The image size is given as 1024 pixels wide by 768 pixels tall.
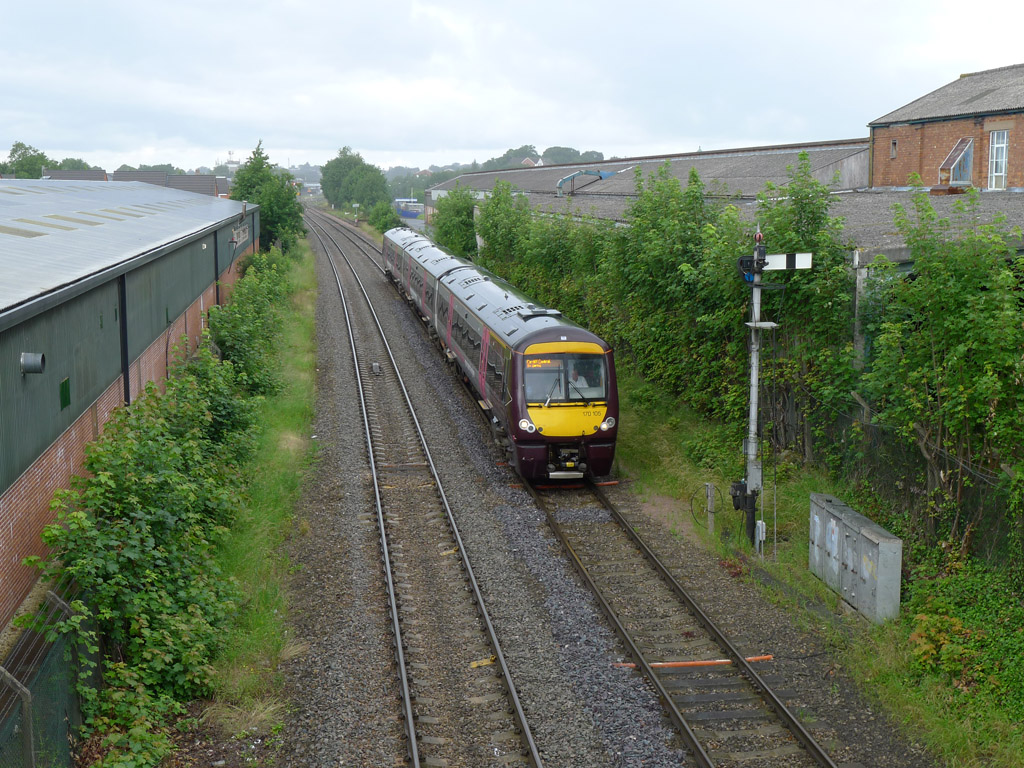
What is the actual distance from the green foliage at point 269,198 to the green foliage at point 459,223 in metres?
8.69

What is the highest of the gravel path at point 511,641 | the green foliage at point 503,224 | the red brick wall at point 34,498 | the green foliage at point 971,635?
the green foliage at point 503,224

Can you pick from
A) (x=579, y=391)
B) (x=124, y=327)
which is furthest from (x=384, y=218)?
(x=124, y=327)

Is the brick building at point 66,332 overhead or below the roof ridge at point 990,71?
below

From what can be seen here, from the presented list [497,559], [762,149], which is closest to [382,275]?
[762,149]

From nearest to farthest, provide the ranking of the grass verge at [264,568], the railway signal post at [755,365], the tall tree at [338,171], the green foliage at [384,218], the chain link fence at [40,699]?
the chain link fence at [40,699], the grass verge at [264,568], the railway signal post at [755,365], the green foliage at [384,218], the tall tree at [338,171]

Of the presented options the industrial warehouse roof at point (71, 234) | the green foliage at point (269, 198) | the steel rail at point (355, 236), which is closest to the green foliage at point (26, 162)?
the steel rail at point (355, 236)

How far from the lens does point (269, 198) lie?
4578cm

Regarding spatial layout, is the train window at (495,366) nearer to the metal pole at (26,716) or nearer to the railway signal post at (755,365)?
the railway signal post at (755,365)

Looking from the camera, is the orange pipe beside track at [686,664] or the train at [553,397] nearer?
the orange pipe beside track at [686,664]

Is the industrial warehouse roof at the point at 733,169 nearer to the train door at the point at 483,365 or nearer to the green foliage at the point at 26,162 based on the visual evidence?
the train door at the point at 483,365

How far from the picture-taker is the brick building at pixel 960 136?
24375 mm

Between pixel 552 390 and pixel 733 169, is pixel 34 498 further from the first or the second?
pixel 733 169

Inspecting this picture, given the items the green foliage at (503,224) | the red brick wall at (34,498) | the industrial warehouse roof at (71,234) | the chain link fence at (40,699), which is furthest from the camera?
the green foliage at (503,224)

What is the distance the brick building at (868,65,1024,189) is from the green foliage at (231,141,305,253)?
29.0m
